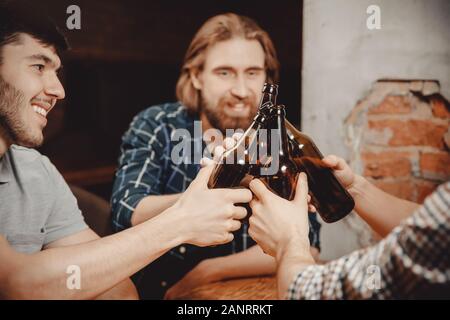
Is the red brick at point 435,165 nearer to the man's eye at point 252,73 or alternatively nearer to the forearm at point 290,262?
the man's eye at point 252,73

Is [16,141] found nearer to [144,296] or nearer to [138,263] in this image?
[138,263]

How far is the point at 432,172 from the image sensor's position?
140 cm

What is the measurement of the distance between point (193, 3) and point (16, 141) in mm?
1380

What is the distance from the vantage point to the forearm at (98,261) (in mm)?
881

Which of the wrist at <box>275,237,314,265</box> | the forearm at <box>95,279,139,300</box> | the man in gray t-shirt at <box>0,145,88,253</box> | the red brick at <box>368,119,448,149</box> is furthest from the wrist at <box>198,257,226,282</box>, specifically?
the red brick at <box>368,119,448,149</box>

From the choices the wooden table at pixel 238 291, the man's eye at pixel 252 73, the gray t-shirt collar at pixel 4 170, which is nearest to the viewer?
the wooden table at pixel 238 291

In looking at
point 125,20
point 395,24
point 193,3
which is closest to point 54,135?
point 125,20

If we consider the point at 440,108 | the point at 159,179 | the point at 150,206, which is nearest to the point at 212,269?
the point at 150,206

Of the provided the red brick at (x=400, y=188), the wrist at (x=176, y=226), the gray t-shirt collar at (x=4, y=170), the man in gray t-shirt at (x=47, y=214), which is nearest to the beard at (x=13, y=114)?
the man in gray t-shirt at (x=47, y=214)

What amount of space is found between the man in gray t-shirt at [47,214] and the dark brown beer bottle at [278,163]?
6cm

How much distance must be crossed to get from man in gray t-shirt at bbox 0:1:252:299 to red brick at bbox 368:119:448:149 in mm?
A: 785

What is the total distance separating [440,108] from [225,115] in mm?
763

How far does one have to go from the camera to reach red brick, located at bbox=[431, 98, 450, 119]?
1.36 meters
